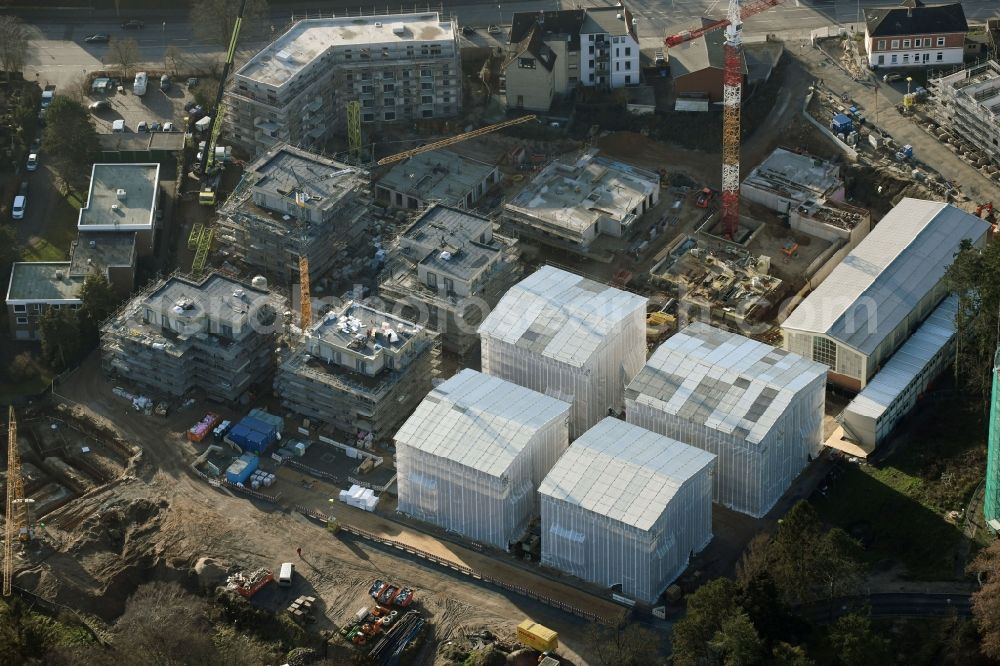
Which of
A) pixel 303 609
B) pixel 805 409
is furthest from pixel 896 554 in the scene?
pixel 303 609

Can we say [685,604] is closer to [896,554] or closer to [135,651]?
[896,554]

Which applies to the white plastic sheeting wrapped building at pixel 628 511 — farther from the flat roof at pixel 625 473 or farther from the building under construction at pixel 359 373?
the building under construction at pixel 359 373

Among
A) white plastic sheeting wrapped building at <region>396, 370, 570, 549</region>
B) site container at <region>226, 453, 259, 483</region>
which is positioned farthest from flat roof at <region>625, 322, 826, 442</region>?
site container at <region>226, 453, 259, 483</region>

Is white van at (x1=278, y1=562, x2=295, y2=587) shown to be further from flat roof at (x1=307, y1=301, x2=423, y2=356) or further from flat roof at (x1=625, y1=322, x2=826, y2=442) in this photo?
flat roof at (x1=625, y1=322, x2=826, y2=442)

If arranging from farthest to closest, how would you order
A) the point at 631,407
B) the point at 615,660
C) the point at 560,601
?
the point at 631,407, the point at 560,601, the point at 615,660

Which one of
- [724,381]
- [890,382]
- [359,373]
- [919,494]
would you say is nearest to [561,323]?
[724,381]

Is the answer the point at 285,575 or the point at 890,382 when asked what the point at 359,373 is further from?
the point at 890,382
